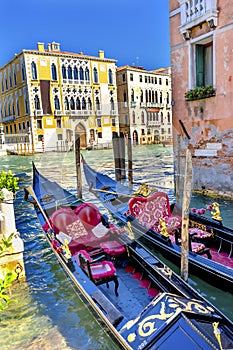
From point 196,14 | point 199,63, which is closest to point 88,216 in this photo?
point 199,63

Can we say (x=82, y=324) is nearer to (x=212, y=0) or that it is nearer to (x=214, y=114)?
(x=214, y=114)

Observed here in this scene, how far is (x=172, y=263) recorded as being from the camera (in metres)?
2.45

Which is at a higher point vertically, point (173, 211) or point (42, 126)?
point (42, 126)

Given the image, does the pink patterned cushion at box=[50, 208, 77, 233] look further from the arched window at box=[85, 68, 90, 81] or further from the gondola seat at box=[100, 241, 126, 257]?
the arched window at box=[85, 68, 90, 81]

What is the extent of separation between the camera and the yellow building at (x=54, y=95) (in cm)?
1705

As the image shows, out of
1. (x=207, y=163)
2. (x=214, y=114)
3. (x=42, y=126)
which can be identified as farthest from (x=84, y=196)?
(x=42, y=126)

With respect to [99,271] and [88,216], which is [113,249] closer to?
[99,271]

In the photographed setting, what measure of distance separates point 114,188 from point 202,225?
79.8 inches

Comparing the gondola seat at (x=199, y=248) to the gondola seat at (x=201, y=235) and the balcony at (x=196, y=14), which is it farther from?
the balcony at (x=196, y=14)

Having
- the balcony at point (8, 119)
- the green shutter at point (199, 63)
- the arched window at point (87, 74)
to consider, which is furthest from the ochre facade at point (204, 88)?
the balcony at point (8, 119)

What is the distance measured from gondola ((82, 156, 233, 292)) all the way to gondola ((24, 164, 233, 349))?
308 mm

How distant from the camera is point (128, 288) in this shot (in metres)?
2.04

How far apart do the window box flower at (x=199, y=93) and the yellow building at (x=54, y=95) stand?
1148 cm

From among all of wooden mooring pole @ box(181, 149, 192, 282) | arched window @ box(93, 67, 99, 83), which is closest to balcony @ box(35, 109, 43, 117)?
arched window @ box(93, 67, 99, 83)
